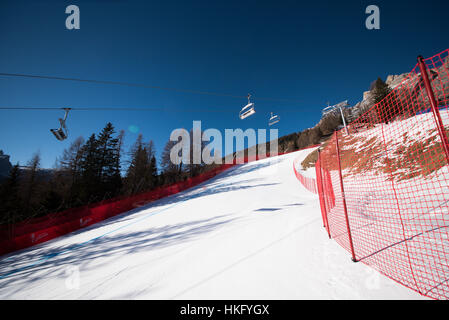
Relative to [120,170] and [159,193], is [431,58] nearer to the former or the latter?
[159,193]

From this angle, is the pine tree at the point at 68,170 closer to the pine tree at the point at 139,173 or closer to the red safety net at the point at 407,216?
the pine tree at the point at 139,173

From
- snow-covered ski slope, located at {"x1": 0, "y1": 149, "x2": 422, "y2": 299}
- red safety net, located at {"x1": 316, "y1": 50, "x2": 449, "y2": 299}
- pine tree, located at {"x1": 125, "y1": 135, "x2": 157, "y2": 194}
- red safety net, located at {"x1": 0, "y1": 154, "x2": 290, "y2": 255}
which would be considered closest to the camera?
red safety net, located at {"x1": 316, "y1": 50, "x2": 449, "y2": 299}

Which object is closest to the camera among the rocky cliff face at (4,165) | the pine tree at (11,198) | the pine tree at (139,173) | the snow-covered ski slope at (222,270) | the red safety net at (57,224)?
the snow-covered ski slope at (222,270)

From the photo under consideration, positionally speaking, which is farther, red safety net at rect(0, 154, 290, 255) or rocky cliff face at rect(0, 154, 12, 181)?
rocky cliff face at rect(0, 154, 12, 181)

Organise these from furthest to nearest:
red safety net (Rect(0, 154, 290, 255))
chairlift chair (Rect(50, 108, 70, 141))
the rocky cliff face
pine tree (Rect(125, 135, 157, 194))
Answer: the rocky cliff face, pine tree (Rect(125, 135, 157, 194)), red safety net (Rect(0, 154, 290, 255)), chairlift chair (Rect(50, 108, 70, 141))

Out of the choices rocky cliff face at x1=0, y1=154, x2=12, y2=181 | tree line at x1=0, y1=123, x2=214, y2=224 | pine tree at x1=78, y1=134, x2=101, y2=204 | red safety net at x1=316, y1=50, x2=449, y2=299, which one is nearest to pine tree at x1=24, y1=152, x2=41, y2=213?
tree line at x1=0, y1=123, x2=214, y2=224

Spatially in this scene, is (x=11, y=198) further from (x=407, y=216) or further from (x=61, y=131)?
(x=407, y=216)

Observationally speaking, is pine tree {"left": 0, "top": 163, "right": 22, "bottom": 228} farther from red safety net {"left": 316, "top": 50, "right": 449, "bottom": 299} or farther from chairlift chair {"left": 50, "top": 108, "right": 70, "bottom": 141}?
red safety net {"left": 316, "top": 50, "right": 449, "bottom": 299}

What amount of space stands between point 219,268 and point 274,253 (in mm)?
1112

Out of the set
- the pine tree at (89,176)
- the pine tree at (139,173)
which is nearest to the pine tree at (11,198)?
the pine tree at (89,176)

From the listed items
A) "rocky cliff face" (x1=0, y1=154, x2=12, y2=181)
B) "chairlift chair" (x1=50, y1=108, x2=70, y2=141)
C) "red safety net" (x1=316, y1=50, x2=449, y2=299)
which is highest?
"rocky cliff face" (x1=0, y1=154, x2=12, y2=181)

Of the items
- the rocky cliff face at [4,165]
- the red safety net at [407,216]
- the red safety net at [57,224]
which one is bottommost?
the red safety net at [57,224]

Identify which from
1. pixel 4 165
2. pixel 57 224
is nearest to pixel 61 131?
pixel 57 224

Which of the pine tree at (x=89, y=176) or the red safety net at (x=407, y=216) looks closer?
the red safety net at (x=407, y=216)
